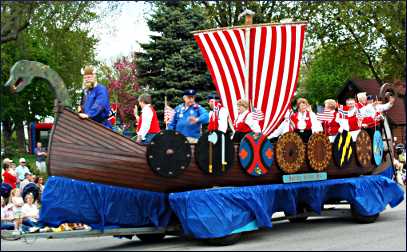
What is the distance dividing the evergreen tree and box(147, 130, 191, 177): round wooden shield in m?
13.5

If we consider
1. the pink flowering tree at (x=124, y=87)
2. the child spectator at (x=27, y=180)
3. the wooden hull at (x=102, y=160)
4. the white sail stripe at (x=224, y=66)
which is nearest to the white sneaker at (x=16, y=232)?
the wooden hull at (x=102, y=160)

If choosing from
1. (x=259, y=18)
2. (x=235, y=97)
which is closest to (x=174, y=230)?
(x=235, y=97)

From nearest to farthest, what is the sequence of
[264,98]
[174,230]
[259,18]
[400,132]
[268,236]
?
[174,230] → [268,236] → [264,98] → [259,18] → [400,132]

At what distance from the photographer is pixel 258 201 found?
945 cm

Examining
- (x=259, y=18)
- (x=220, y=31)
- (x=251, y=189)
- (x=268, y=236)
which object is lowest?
(x=268, y=236)

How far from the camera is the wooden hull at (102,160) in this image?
8281 millimetres

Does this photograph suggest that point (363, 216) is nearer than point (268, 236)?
No

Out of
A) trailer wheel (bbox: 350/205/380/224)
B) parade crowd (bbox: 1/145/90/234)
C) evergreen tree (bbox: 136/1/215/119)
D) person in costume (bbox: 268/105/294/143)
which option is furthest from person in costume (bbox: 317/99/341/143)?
evergreen tree (bbox: 136/1/215/119)

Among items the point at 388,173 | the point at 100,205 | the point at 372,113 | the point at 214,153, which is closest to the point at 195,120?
the point at 214,153

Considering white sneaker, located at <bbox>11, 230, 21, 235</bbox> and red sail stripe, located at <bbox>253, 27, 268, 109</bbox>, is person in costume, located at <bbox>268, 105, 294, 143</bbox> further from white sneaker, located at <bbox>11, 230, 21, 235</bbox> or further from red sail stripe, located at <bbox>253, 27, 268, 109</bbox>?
white sneaker, located at <bbox>11, 230, 21, 235</bbox>

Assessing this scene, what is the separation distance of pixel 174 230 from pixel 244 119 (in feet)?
5.79

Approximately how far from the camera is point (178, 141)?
8.89m

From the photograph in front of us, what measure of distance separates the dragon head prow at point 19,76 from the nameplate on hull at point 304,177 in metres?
3.83

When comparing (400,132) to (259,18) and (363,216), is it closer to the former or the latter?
(259,18)
